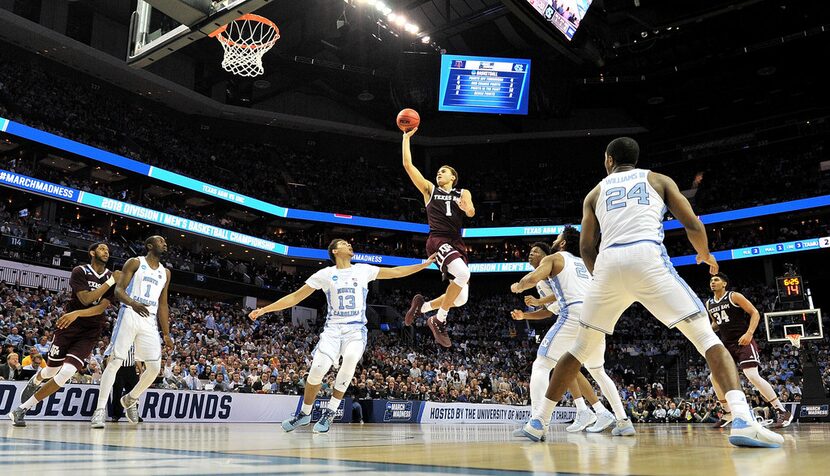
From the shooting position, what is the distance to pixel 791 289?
717 inches

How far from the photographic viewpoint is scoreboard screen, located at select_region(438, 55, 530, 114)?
3222 cm

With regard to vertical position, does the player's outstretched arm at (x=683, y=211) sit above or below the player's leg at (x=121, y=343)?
above

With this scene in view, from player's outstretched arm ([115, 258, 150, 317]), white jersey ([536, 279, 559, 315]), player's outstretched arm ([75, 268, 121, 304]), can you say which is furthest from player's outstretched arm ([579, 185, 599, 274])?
player's outstretched arm ([75, 268, 121, 304])

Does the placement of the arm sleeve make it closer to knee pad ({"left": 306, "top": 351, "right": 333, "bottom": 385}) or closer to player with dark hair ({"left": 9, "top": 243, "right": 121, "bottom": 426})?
knee pad ({"left": 306, "top": 351, "right": 333, "bottom": 385})

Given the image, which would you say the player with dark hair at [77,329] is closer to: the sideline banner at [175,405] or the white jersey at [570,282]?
the sideline banner at [175,405]

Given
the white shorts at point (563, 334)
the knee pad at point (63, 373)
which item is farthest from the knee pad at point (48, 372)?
the white shorts at point (563, 334)

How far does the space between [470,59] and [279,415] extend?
22643mm

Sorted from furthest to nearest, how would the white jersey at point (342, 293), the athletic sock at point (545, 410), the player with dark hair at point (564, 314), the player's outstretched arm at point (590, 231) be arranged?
1. the white jersey at point (342, 293)
2. the player with dark hair at point (564, 314)
3. the athletic sock at point (545, 410)
4. the player's outstretched arm at point (590, 231)

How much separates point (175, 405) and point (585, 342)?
31.9ft

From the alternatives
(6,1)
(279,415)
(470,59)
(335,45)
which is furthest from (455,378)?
(6,1)

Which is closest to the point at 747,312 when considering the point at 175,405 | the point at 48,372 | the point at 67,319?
the point at 67,319

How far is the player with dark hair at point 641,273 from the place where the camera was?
4230 mm

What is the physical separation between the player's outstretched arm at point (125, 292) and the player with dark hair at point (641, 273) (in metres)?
5.14

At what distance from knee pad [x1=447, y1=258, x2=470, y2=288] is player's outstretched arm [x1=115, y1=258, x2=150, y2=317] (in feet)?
12.6
